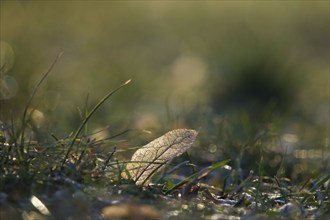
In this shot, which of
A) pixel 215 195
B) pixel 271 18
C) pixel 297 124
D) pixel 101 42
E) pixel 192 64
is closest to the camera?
pixel 215 195

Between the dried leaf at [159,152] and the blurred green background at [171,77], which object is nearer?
the dried leaf at [159,152]

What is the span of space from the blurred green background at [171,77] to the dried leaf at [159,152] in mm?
553

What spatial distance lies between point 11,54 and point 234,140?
2943mm

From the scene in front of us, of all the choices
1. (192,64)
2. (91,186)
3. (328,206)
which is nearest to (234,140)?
(328,206)

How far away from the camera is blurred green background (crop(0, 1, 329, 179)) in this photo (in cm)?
486

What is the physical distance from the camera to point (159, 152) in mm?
3053

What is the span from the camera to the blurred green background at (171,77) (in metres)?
4.86

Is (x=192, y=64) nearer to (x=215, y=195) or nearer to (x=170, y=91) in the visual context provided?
(x=170, y=91)

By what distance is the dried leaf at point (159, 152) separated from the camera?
303cm

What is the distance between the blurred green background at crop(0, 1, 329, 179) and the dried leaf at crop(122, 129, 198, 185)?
21.8 inches

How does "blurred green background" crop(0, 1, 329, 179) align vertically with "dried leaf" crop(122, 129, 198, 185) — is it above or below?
below

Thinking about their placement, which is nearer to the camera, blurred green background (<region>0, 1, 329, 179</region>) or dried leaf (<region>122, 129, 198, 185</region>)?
dried leaf (<region>122, 129, 198, 185</region>)

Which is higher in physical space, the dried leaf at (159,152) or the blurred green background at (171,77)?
the dried leaf at (159,152)

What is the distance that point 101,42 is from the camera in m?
10.3
